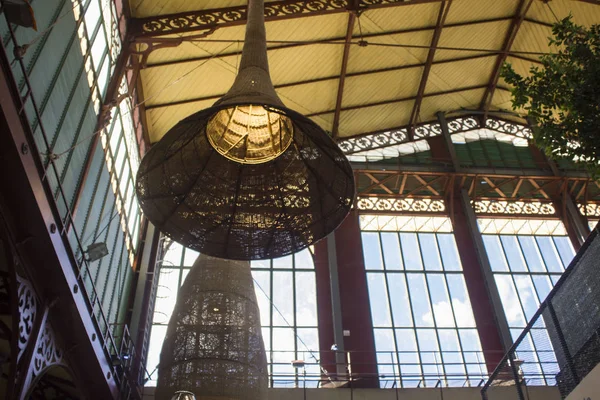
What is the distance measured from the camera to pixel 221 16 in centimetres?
1214

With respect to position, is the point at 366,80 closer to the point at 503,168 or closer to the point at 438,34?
the point at 438,34

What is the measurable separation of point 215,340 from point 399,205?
1220 centimetres

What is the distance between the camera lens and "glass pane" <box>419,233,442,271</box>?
1653 cm

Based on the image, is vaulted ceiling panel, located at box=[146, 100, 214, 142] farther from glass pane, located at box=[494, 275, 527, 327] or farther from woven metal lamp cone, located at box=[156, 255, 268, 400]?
glass pane, located at box=[494, 275, 527, 327]

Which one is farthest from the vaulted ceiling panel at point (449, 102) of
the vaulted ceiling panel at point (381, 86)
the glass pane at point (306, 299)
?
the glass pane at point (306, 299)

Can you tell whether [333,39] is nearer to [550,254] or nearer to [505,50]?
[505,50]

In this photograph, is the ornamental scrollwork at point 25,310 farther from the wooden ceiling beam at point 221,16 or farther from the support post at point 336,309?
the support post at point 336,309

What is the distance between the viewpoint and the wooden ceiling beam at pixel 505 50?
1625 centimetres

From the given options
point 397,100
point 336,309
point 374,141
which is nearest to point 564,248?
point 374,141

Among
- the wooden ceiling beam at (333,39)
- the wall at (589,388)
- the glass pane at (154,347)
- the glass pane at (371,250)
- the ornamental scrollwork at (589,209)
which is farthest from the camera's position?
the ornamental scrollwork at (589,209)

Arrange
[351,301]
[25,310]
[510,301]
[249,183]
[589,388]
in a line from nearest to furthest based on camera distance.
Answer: [249,183] < [589,388] < [25,310] < [351,301] < [510,301]

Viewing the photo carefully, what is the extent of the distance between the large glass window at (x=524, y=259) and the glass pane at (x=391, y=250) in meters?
2.68

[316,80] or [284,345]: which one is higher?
[316,80]

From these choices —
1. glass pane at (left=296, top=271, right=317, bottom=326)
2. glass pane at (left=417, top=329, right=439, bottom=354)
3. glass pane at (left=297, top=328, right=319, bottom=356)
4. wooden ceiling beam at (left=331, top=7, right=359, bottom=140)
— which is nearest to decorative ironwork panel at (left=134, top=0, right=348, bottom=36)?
wooden ceiling beam at (left=331, top=7, right=359, bottom=140)
